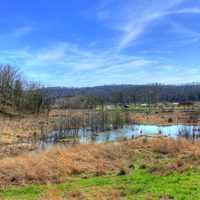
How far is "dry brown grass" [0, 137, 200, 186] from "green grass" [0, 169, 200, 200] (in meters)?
0.99

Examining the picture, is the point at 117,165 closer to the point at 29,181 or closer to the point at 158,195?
the point at 29,181

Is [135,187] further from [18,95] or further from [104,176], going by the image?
[18,95]

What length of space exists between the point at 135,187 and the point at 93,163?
5.72 m

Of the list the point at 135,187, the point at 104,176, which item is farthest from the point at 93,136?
the point at 135,187

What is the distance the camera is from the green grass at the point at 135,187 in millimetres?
8320

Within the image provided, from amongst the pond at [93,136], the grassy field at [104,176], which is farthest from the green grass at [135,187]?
the pond at [93,136]

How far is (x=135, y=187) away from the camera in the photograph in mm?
9477

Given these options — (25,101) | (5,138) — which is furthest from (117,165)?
(25,101)

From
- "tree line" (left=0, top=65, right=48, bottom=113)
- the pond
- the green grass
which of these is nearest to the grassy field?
the green grass

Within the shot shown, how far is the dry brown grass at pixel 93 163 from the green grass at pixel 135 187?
990mm

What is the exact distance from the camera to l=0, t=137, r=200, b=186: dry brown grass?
1253 centimetres

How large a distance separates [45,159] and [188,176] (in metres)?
6.80

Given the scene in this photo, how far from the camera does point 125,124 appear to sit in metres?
51.3

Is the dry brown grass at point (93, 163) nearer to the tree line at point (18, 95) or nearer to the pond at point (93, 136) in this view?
the pond at point (93, 136)
